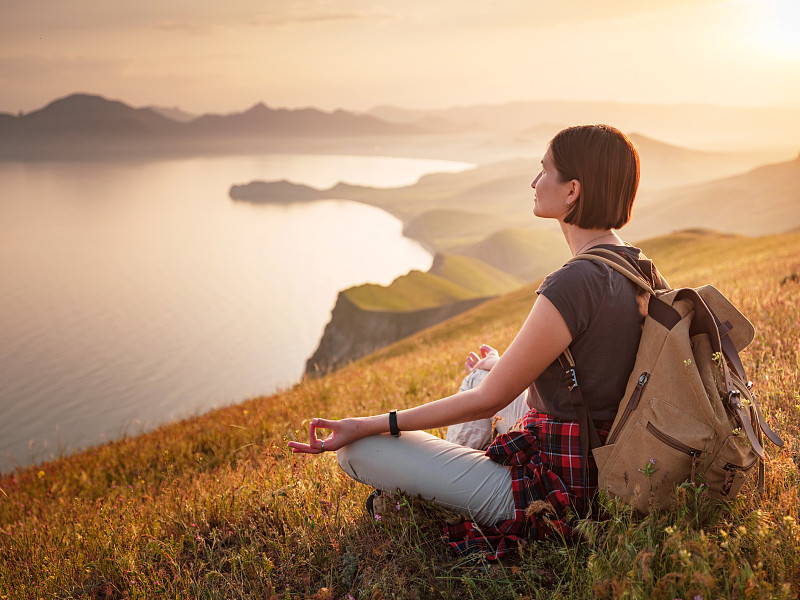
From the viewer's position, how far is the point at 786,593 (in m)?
1.95

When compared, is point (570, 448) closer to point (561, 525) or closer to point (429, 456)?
point (561, 525)

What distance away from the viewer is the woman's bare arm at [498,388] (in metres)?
2.70

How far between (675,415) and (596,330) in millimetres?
539

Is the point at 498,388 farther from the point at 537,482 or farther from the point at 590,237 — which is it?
the point at 590,237

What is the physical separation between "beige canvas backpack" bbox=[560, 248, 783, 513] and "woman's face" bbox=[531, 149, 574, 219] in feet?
1.23

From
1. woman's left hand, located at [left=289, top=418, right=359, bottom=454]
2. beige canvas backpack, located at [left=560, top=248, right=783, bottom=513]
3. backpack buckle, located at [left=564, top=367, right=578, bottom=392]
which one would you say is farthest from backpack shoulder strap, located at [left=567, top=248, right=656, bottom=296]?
woman's left hand, located at [left=289, top=418, right=359, bottom=454]

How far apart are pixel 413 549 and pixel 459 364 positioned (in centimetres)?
618

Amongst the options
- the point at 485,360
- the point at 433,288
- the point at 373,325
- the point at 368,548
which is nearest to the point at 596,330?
the point at 485,360

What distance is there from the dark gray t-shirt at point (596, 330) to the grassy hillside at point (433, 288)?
95463 millimetres

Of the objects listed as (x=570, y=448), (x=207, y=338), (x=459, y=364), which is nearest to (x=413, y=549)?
(x=570, y=448)

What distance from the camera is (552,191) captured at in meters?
3.04

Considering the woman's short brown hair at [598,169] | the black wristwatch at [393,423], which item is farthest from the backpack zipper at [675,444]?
the black wristwatch at [393,423]

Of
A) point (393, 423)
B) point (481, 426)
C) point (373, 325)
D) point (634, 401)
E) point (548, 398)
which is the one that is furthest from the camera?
point (373, 325)

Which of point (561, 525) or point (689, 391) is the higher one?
point (689, 391)
